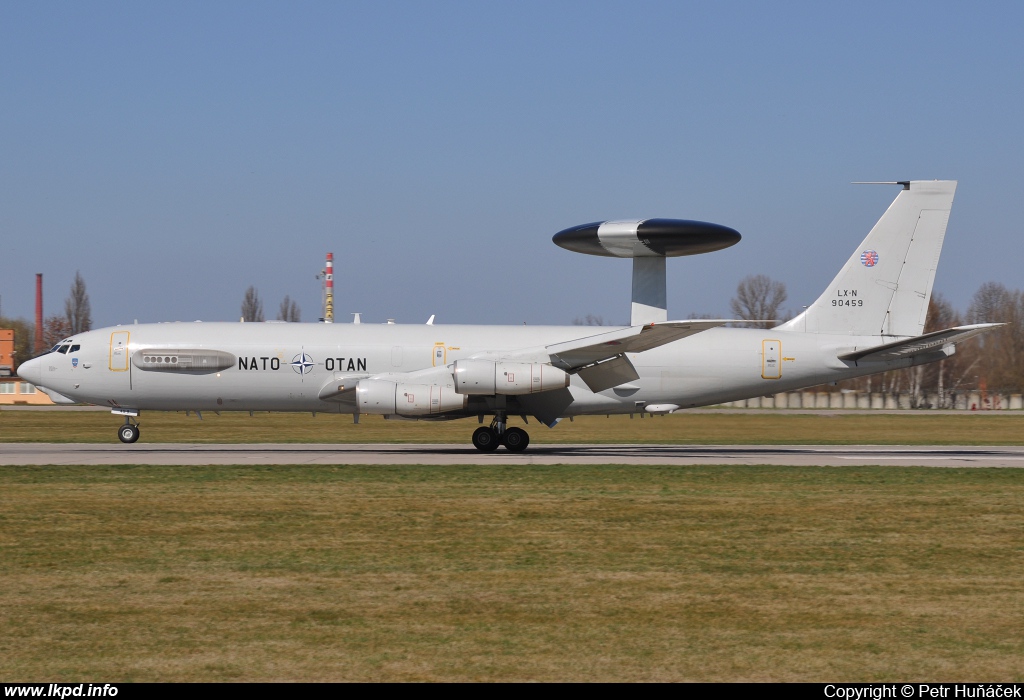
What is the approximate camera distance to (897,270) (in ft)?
93.0

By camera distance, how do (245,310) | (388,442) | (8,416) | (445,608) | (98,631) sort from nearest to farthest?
(98,631)
(445,608)
(388,442)
(8,416)
(245,310)

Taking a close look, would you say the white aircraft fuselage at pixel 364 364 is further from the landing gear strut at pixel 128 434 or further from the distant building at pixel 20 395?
the distant building at pixel 20 395

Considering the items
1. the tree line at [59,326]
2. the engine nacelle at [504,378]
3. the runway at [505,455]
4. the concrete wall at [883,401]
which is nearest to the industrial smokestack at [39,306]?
the tree line at [59,326]

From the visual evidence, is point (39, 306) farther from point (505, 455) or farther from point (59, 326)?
point (505, 455)

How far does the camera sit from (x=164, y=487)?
17.6m

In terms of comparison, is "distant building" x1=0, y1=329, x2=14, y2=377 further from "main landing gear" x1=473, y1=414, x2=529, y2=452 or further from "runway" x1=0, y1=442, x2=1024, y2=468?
"main landing gear" x1=473, y1=414, x2=529, y2=452

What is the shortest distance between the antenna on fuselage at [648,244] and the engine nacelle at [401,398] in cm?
526

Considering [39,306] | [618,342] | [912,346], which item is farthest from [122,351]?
[39,306]

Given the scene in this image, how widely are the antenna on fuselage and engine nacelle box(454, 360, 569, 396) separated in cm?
280

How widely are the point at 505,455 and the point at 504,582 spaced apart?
1648 centimetres

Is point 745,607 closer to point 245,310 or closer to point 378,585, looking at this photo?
point 378,585

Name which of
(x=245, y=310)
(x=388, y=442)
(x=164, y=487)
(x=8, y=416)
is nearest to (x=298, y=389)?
(x=388, y=442)

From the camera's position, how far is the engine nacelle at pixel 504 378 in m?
25.8

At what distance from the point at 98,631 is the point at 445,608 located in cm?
301
